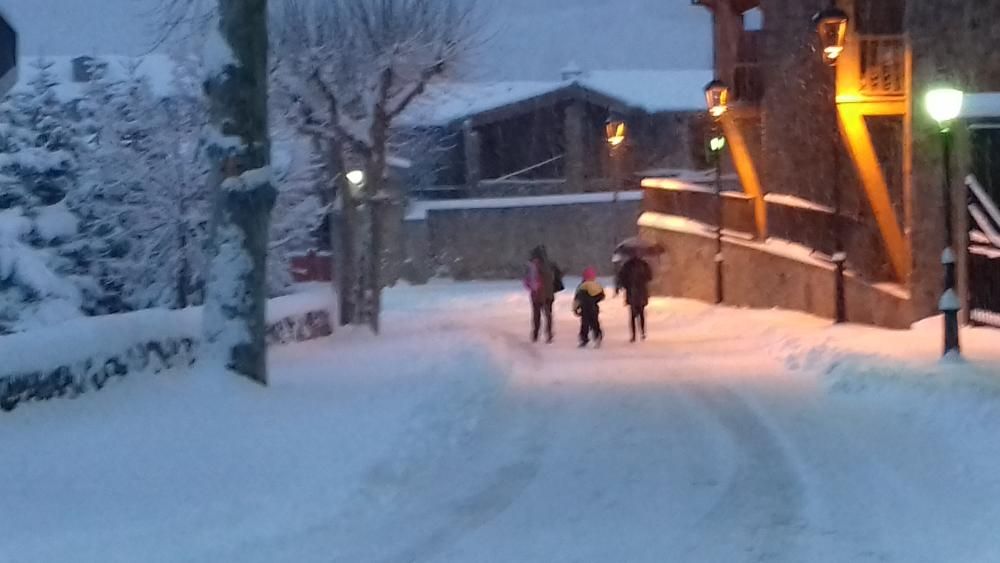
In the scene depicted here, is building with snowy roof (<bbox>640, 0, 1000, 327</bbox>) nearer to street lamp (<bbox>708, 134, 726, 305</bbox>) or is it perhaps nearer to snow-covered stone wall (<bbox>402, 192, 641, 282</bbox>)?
street lamp (<bbox>708, 134, 726, 305</bbox>)

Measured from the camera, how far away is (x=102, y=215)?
3125cm

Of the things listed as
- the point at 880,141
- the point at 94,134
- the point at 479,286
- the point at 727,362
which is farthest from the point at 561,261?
the point at 727,362

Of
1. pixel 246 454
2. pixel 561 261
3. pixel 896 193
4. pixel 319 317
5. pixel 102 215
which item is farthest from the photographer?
pixel 561 261

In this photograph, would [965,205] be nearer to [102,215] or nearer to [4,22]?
[4,22]

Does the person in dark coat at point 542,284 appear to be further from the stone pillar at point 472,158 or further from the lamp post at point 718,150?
the stone pillar at point 472,158

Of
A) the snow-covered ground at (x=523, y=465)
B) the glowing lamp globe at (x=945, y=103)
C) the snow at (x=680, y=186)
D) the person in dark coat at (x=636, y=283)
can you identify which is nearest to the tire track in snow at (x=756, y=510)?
the snow-covered ground at (x=523, y=465)

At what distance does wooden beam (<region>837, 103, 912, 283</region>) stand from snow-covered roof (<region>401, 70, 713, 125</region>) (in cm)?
2914

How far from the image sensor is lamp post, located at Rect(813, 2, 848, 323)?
18109 millimetres

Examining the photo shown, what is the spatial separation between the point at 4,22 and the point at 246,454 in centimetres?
411

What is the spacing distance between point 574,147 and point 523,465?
1720 inches

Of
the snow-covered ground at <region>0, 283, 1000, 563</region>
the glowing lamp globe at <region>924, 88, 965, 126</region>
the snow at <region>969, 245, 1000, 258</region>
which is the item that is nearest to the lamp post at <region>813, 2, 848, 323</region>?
the snow at <region>969, 245, 1000, 258</region>

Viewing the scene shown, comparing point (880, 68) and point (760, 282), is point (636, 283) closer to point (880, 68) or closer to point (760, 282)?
point (880, 68)

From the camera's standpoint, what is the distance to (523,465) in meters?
9.74

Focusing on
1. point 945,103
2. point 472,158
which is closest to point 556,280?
point 945,103
